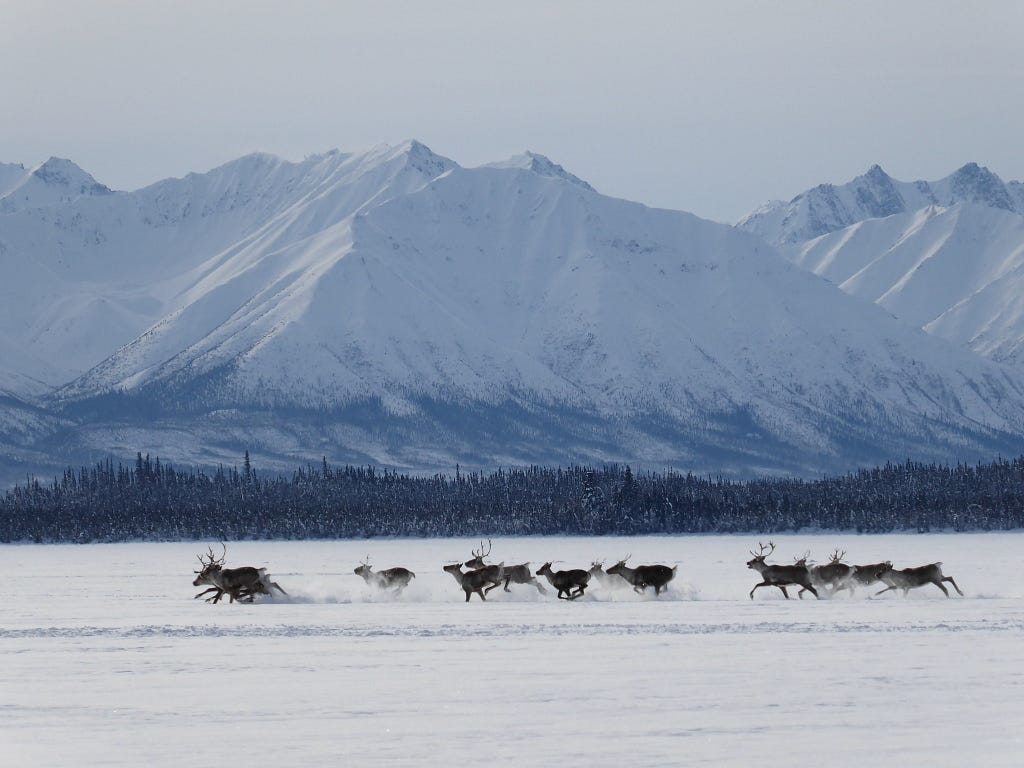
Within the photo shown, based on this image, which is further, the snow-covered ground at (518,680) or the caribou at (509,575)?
the caribou at (509,575)

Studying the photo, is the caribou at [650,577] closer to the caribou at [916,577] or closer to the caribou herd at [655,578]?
the caribou herd at [655,578]

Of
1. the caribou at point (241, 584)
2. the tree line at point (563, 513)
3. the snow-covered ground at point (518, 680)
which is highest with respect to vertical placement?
the tree line at point (563, 513)

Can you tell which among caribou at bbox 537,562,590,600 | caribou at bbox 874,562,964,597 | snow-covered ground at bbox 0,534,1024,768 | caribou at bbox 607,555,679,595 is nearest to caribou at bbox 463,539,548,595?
snow-covered ground at bbox 0,534,1024,768

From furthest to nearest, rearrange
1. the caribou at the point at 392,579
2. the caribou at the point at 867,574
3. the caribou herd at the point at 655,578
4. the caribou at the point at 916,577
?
1. the caribou at the point at 392,579
2. the caribou at the point at 867,574
3. the caribou herd at the point at 655,578
4. the caribou at the point at 916,577

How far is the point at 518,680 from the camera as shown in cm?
3325

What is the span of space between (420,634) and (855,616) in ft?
34.6

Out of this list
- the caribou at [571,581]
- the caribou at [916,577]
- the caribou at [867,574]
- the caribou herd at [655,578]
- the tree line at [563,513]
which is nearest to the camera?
the caribou at [916,577]

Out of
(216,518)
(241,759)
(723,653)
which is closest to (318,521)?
(216,518)

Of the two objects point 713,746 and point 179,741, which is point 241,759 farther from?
point 713,746

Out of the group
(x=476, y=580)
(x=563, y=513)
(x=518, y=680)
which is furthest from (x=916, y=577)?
(x=563, y=513)

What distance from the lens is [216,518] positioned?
557ft

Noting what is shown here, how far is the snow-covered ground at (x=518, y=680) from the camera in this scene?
86.5 feet

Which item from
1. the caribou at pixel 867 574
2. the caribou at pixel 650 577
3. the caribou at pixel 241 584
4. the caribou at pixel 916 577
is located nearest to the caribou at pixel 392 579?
the caribou at pixel 241 584

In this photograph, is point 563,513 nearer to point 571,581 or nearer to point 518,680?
point 571,581
